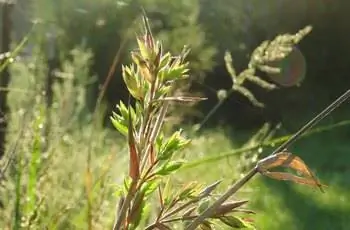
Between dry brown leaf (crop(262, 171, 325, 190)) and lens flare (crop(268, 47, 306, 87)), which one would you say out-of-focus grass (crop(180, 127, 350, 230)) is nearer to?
lens flare (crop(268, 47, 306, 87))

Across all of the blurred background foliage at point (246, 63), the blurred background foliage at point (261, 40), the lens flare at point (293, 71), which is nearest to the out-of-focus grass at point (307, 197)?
the blurred background foliage at point (246, 63)

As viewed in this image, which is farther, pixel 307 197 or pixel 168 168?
pixel 307 197

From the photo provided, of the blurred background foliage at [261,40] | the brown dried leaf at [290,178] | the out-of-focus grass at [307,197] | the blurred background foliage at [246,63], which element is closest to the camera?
the brown dried leaf at [290,178]

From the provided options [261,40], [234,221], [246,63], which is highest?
[261,40]

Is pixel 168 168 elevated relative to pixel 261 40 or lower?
lower

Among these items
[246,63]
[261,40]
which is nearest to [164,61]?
[246,63]

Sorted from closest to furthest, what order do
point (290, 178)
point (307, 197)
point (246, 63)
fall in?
1. point (290, 178)
2. point (307, 197)
3. point (246, 63)

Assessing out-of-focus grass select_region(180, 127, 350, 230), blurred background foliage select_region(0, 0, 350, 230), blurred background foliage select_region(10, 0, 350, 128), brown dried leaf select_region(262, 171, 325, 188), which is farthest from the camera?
blurred background foliage select_region(10, 0, 350, 128)

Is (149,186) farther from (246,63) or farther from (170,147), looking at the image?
(246,63)

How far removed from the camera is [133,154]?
475 mm

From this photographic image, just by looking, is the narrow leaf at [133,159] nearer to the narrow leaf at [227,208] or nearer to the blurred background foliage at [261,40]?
the narrow leaf at [227,208]

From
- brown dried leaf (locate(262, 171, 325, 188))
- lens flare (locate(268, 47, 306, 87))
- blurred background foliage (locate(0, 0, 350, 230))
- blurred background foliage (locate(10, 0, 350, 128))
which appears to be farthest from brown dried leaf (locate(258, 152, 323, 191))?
lens flare (locate(268, 47, 306, 87))

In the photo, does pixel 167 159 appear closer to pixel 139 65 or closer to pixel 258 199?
pixel 139 65

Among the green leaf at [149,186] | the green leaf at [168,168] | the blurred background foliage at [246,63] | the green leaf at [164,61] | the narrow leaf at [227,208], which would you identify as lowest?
the narrow leaf at [227,208]
